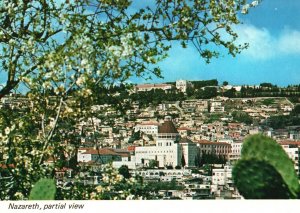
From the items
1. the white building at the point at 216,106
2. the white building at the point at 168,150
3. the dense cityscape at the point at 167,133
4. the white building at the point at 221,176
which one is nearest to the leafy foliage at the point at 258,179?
the white building at the point at 221,176

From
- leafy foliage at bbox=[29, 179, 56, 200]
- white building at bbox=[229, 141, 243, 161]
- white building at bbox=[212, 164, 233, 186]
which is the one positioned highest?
white building at bbox=[229, 141, 243, 161]

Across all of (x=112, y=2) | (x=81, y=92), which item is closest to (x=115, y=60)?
(x=81, y=92)

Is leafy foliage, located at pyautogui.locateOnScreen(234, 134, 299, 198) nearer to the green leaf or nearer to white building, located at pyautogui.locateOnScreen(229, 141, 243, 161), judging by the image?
the green leaf

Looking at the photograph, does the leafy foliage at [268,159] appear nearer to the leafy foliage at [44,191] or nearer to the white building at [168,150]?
the leafy foliage at [44,191]

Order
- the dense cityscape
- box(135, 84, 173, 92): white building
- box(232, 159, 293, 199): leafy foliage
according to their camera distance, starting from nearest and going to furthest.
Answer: box(232, 159, 293, 199): leafy foliage
the dense cityscape
box(135, 84, 173, 92): white building

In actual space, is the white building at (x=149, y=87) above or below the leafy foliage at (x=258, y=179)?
above

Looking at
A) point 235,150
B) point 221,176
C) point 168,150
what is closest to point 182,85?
point 168,150

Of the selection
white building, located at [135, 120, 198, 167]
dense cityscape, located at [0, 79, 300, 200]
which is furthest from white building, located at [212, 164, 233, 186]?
white building, located at [135, 120, 198, 167]

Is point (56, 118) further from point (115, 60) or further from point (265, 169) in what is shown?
point (265, 169)
